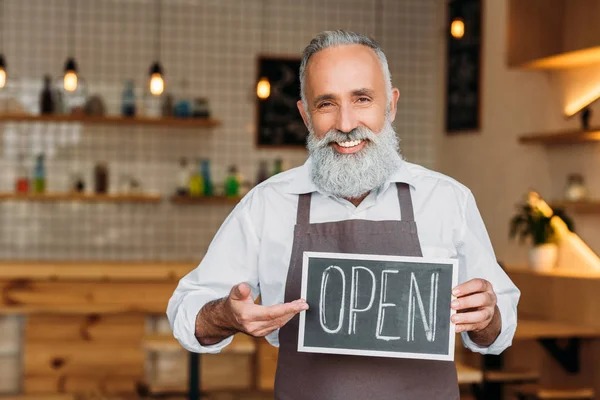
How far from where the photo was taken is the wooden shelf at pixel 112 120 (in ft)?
21.3

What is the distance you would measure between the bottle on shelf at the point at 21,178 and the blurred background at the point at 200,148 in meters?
0.01

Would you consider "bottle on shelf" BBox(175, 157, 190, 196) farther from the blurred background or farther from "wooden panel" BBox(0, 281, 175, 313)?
"wooden panel" BBox(0, 281, 175, 313)

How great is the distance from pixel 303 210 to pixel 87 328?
13.9 ft

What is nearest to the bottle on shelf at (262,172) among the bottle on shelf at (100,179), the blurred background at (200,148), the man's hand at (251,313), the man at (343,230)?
the blurred background at (200,148)

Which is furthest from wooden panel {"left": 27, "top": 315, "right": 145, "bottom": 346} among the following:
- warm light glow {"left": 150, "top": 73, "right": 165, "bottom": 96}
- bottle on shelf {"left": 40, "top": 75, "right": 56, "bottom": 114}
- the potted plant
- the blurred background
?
the potted plant

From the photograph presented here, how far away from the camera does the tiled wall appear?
22.0 ft

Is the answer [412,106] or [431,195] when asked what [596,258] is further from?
[431,195]

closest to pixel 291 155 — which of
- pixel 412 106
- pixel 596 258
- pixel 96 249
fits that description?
pixel 412 106

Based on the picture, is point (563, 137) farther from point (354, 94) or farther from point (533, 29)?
point (354, 94)

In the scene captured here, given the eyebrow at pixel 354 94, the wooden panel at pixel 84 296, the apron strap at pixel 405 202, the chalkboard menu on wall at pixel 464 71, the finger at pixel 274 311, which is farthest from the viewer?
the chalkboard menu on wall at pixel 464 71

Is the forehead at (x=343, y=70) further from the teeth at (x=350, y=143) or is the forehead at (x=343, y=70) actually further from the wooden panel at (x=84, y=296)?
the wooden panel at (x=84, y=296)

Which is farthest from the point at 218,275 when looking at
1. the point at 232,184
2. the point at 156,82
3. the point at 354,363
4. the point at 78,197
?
the point at 232,184

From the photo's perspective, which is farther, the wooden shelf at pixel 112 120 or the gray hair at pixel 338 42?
the wooden shelf at pixel 112 120

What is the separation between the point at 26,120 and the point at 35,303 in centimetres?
150
